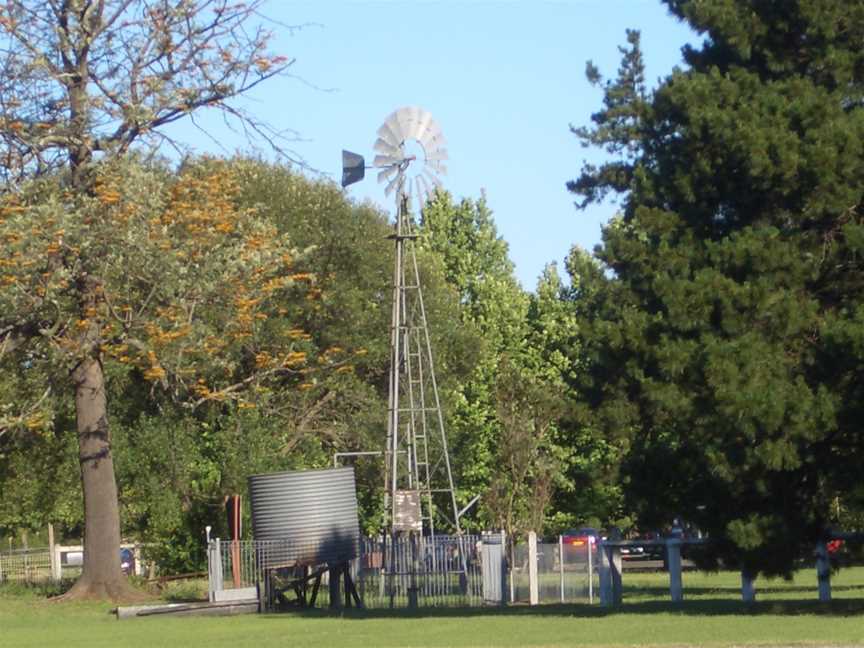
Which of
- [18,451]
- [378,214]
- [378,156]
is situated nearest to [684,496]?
[378,156]

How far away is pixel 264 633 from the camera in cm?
2231

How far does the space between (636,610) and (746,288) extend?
6734 millimetres

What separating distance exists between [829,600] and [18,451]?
3166 centimetres

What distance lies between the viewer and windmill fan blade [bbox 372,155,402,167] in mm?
39750

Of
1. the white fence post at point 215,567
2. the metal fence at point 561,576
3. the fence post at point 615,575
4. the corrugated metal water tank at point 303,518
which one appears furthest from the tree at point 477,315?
the fence post at point 615,575

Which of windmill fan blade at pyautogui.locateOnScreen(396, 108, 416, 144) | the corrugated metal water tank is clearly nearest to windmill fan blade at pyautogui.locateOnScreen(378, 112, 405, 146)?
windmill fan blade at pyautogui.locateOnScreen(396, 108, 416, 144)

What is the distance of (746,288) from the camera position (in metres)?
19.7

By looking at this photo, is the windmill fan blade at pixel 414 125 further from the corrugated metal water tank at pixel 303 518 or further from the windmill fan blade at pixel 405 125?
the corrugated metal water tank at pixel 303 518

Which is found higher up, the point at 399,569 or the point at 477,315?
the point at 477,315

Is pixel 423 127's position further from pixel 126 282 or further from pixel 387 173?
pixel 126 282

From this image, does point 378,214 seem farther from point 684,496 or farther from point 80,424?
point 684,496

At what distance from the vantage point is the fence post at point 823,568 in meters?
22.7

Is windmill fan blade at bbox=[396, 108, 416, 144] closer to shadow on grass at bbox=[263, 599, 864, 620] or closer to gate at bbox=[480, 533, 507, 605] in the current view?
gate at bbox=[480, 533, 507, 605]

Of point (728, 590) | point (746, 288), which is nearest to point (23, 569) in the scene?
point (728, 590)
